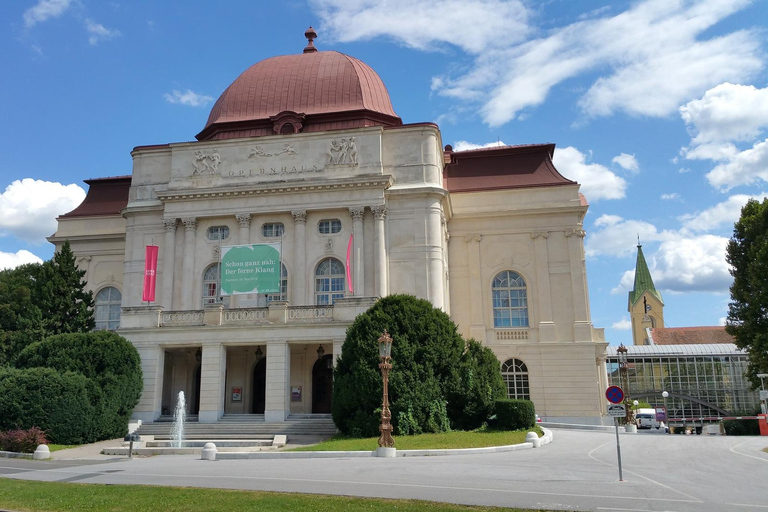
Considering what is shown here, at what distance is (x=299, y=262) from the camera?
38.3 metres

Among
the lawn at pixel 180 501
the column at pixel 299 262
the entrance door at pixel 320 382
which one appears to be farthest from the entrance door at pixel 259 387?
the lawn at pixel 180 501

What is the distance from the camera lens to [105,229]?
4691cm

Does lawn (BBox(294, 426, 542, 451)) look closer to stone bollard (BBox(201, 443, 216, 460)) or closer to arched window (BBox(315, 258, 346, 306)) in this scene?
stone bollard (BBox(201, 443, 216, 460))

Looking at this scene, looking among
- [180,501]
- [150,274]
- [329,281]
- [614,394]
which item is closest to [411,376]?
[614,394]

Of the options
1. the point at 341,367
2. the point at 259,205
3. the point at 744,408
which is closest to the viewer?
the point at 341,367

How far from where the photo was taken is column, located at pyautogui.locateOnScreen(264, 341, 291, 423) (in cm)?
3083

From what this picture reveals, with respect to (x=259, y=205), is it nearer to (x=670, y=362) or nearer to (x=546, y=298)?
(x=546, y=298)

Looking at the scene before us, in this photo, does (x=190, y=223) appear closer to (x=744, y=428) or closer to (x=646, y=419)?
(x=744, y=428)

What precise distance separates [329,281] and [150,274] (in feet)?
34.4

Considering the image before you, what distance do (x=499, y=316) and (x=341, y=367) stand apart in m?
17.0

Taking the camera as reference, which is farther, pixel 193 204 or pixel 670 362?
pixel 670 362

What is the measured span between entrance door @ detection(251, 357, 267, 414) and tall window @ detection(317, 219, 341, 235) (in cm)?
837

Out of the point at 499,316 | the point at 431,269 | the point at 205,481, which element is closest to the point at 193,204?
the point at 431,269

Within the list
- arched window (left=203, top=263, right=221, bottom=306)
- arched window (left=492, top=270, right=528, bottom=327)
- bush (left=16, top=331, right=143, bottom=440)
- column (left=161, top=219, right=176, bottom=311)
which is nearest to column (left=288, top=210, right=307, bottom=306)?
arched window (left=203, top=263, right=221, bottom=306)
